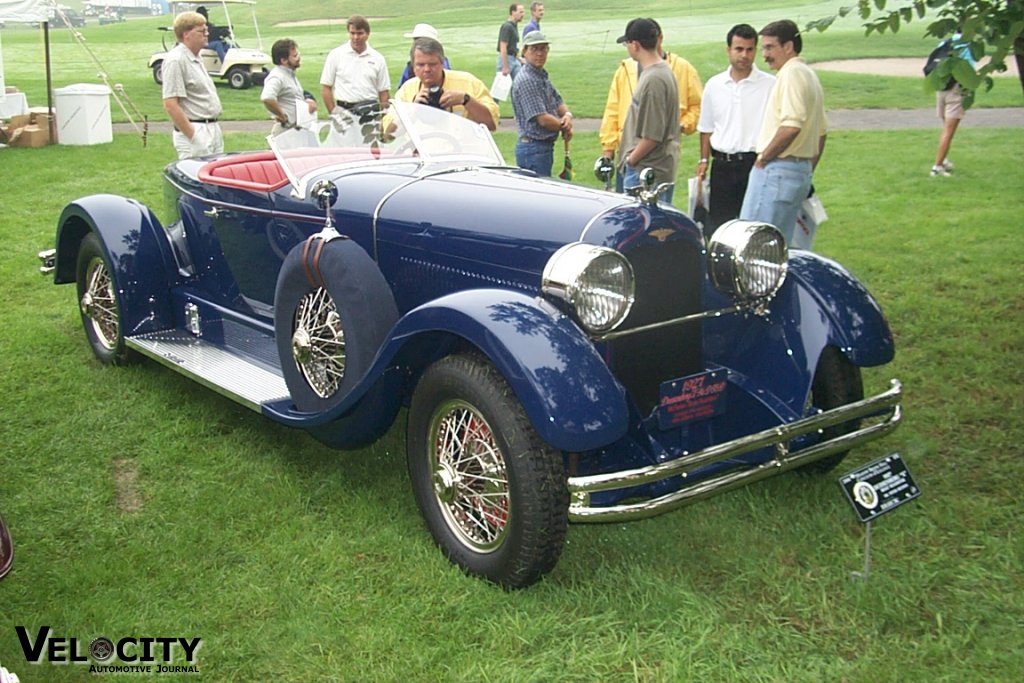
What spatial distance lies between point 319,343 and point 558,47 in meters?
23.5

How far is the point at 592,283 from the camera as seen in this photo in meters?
3.21

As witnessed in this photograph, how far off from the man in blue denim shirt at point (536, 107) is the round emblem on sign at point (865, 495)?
4.14 metres

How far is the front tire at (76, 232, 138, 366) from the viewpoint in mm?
5379

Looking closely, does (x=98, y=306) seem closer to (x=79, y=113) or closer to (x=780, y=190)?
(x=780, y=190)

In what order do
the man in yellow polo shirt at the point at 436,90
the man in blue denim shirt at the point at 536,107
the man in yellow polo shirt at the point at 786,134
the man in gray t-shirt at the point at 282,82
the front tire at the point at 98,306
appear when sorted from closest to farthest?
the front tire at the point at 98,306
the man in yellow polo shirt at the point at 786,134
the man in yellow polo shirt at the point at 436,90
the man in blue denim shirt at the point at 536,107
the man in gray t-shirt at the point at 282,82

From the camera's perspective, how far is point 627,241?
135 inches

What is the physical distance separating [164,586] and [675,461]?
1720 millimetres

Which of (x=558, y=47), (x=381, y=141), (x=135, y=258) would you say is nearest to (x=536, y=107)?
(x=381, y=141)

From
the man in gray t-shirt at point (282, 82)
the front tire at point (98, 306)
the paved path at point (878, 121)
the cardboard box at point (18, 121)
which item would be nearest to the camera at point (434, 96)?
the man in gray t-shirt at point (282, 82)

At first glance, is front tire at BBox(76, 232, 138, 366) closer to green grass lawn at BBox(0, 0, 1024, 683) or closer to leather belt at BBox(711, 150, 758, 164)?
green grass lawn at BBox(0, 0, 1024, 683)

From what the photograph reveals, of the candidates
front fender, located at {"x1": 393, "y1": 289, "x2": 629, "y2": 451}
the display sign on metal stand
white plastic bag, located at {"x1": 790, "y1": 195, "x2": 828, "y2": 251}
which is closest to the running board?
front fender, located at {"x1": 393, "y1": 289, "x2": 629, "y2": 451}

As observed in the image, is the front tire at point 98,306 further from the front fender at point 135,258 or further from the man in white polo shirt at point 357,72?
the man in white polo shirt at point 357,72

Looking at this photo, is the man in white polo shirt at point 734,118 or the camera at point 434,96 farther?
the camera at point 434,96

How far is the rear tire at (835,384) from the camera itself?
3834mm
